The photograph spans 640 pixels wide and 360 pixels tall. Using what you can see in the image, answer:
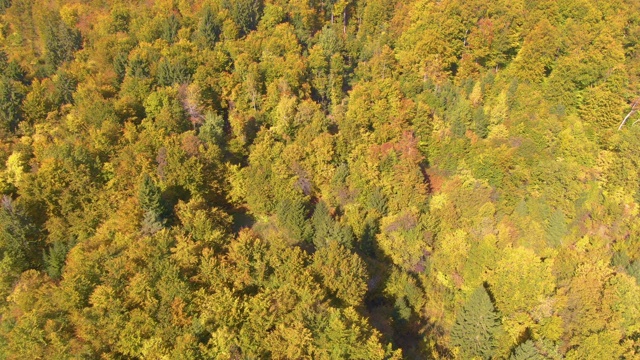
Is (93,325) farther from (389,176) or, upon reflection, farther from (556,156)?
(556,156)

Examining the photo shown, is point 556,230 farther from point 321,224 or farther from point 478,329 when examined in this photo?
point 321,224

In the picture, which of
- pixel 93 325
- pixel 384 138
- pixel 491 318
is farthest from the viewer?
pixel 384 138

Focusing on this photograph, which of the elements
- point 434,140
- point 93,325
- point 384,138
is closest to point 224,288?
point 93,325

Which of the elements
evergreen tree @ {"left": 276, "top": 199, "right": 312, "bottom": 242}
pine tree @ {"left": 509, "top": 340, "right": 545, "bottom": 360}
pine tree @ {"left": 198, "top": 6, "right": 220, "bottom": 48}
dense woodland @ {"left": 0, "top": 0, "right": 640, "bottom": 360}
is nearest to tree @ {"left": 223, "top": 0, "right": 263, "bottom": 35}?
dense woodland @ {"left": 0, "top": 0, "right": 640, "bottom": 360}

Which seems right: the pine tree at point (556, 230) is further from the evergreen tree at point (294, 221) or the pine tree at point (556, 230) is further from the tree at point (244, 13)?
the tree at point (244, 13)

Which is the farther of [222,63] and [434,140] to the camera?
[222,63]

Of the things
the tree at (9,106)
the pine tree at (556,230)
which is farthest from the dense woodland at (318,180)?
the tree at (9,106)
